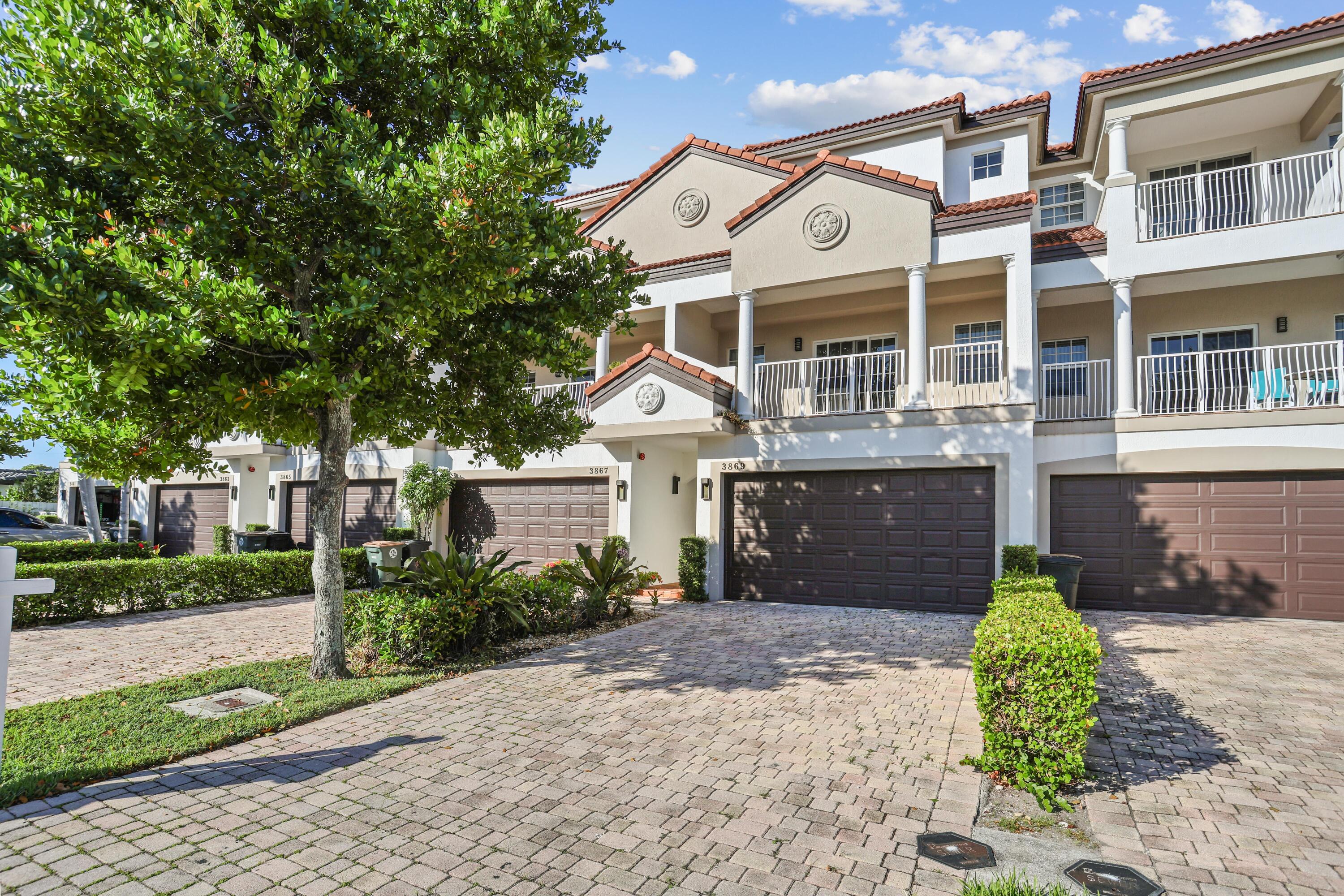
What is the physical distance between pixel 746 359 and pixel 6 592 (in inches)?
466

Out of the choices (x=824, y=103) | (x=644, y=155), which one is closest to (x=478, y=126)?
(x=644, y=155)

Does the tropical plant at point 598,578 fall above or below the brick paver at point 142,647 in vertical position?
above

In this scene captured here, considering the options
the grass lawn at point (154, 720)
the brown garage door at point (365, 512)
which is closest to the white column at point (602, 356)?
the brown garage door at point (365, 512)

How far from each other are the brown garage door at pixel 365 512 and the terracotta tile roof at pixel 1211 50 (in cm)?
1752

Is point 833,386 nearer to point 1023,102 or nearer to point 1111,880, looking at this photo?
point 1023,102

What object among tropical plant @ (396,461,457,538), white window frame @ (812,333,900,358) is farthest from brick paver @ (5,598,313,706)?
white window frame @ (812,333,900,358)

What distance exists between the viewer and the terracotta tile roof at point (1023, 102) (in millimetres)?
14352

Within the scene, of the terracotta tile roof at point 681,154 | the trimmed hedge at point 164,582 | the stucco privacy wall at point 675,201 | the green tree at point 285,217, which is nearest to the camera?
the green tree at point 285,217

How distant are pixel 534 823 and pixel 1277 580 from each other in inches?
513

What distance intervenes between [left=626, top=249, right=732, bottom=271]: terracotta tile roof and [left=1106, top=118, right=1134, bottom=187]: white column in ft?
23.1

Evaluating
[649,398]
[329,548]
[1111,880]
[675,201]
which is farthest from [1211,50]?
[329,548]

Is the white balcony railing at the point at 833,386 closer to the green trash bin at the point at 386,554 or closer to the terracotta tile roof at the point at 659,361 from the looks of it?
the terracotta tile roof at the point at 659,361

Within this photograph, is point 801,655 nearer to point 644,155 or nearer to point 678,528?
point 678,528

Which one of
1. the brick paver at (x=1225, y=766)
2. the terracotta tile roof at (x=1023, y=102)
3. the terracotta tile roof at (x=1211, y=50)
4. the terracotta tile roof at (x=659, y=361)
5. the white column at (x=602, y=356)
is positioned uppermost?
the terracotta tile roof at (x=1023, y=102)
